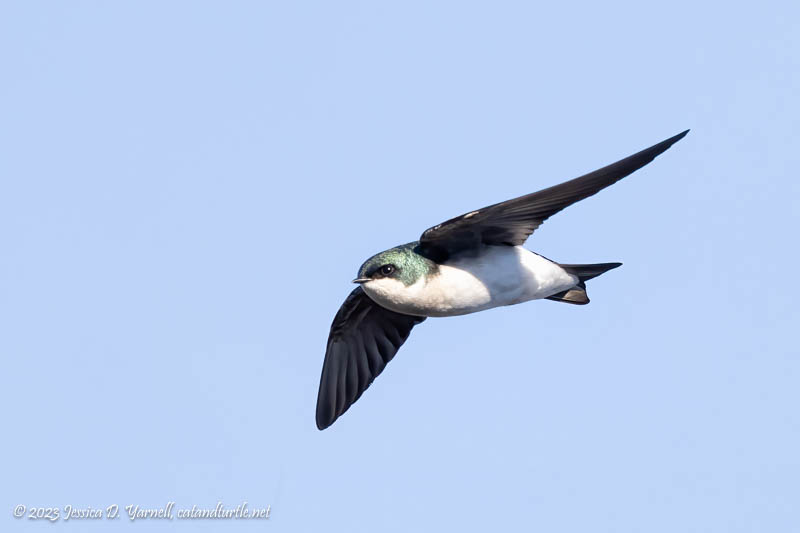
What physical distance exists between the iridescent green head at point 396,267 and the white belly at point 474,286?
0.18ft

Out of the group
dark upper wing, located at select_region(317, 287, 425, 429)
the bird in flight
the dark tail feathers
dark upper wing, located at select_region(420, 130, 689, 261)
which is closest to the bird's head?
the bird in flight

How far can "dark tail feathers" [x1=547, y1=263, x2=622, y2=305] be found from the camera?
413 inches

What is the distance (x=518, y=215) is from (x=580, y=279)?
1511 mm

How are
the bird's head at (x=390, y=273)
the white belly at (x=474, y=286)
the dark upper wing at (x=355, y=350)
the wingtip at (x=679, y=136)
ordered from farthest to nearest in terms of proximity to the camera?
the dark upper wing at (x=355, y=350), the white belly at (x=474, y=286), the bird's head at (x=390, y=273), the wingtip at (x=679, y=136)

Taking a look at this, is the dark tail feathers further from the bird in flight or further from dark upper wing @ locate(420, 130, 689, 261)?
dark upper wing @ locate(420, 130, 689, 261)

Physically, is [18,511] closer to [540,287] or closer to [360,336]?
[360,336]

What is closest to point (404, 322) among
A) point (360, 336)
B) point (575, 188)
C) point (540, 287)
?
point (360, 336)

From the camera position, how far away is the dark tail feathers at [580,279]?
10.5 metres

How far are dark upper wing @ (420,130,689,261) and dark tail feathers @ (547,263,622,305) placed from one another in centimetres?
83

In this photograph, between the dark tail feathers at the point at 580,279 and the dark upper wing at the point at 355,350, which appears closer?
the dark tail feathers at the point at 580,279

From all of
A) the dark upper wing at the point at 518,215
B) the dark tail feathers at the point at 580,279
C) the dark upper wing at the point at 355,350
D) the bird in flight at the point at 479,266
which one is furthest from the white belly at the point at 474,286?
the dark upper wing at the point at 355,350

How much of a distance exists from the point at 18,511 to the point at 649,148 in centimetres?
605

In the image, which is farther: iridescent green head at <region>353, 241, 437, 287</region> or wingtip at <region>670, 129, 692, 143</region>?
iridescent green head at <region>353, 241, 437, 287</region>

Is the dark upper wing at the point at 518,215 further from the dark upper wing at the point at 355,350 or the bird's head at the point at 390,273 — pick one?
the dark upper wing at the point at 355,350
